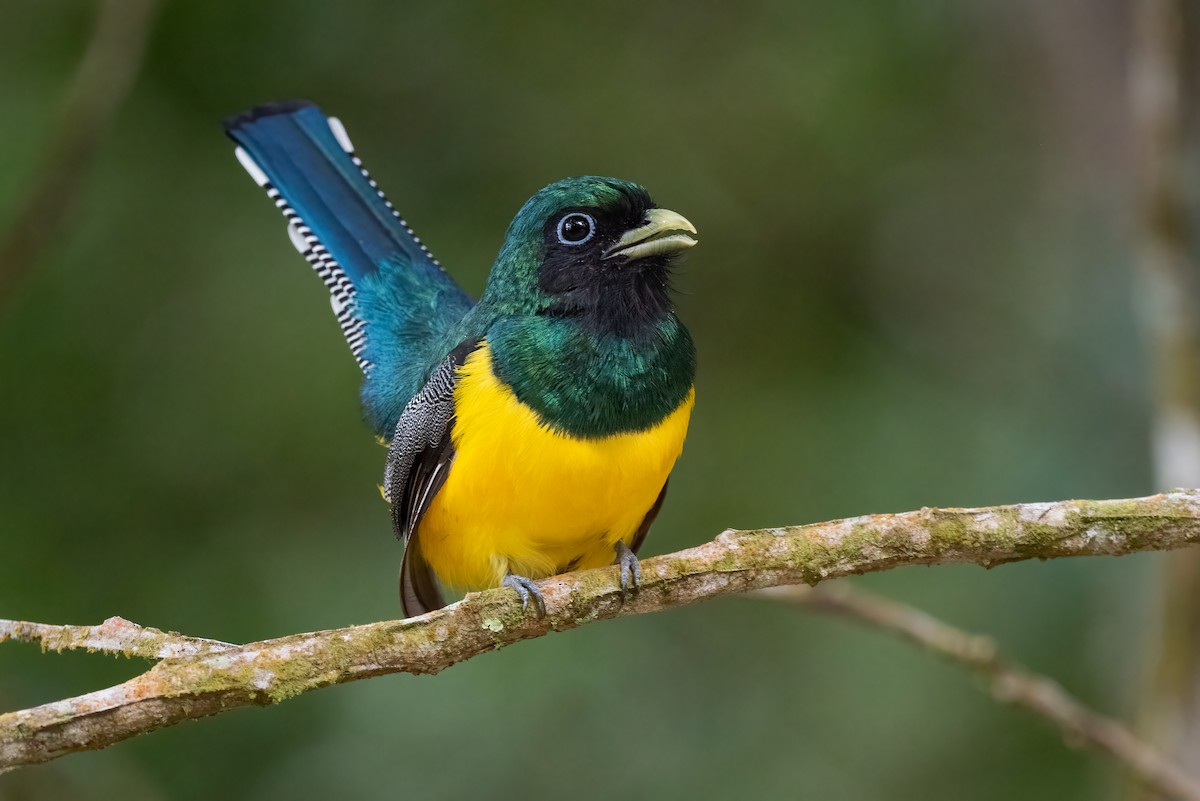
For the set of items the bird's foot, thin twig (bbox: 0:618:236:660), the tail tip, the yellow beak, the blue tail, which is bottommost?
thin twig (bbox: 0:618:236:660)

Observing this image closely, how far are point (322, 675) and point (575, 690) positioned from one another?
8.77 feet

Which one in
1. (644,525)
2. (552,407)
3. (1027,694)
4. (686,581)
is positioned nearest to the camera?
(686,581)

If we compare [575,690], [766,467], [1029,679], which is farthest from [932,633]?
[766,467]

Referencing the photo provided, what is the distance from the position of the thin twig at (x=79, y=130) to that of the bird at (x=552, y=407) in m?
1.28

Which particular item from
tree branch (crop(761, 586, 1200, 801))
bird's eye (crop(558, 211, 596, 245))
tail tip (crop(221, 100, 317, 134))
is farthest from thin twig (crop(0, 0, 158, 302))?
tree branch (crop(761, 586, 1200, 801))

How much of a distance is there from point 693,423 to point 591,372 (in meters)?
2.76

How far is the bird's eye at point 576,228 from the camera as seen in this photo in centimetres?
374

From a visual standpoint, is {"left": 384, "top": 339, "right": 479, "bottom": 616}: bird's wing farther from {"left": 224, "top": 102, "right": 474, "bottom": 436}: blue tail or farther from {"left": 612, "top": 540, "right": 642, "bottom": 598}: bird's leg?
{"left": 612, "top": 540, "right": 642, "bottom": 598}: bird's leg

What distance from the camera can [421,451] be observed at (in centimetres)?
385

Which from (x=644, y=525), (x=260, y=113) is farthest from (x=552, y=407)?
(x=260, y=113)

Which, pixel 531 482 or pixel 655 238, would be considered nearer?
pixel 531 482

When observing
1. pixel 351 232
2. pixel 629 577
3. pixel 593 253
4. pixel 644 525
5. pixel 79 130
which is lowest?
pixel 629 577

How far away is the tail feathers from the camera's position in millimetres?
4508

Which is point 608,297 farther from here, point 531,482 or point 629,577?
point 629,577
